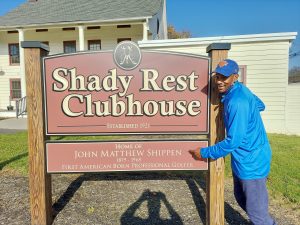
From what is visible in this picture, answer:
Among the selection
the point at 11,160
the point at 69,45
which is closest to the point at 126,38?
the point at 69,45

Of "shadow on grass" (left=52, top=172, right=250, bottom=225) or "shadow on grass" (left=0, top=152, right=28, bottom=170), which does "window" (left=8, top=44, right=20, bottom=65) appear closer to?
"shadow on grass" (left=0, top=152, right=28, bottom=170)

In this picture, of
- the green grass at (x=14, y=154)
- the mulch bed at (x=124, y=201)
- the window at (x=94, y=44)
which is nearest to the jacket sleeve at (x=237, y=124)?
the mulch bed at (x=124, y=201)

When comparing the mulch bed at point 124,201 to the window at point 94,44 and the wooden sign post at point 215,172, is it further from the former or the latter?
the window at point 94,44

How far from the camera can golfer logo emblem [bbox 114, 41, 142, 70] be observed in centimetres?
314

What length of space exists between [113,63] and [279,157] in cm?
513

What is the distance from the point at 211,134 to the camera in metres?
3.25

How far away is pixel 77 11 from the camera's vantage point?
691 inches

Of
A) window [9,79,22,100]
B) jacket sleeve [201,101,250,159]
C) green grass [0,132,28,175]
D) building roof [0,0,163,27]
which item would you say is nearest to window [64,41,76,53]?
building roof [0,0,163,27]

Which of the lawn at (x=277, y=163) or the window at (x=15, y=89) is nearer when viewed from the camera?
the lawn at (x=277, y=163)

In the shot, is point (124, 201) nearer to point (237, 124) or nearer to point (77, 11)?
point (237, 124)

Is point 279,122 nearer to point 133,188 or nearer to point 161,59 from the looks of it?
point 133,188

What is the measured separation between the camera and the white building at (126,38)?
988 centimetres

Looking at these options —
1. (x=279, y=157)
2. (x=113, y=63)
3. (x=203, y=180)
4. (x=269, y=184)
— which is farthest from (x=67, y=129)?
(x=279, y=157)

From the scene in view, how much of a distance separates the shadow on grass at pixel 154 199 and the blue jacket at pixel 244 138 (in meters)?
1.35
